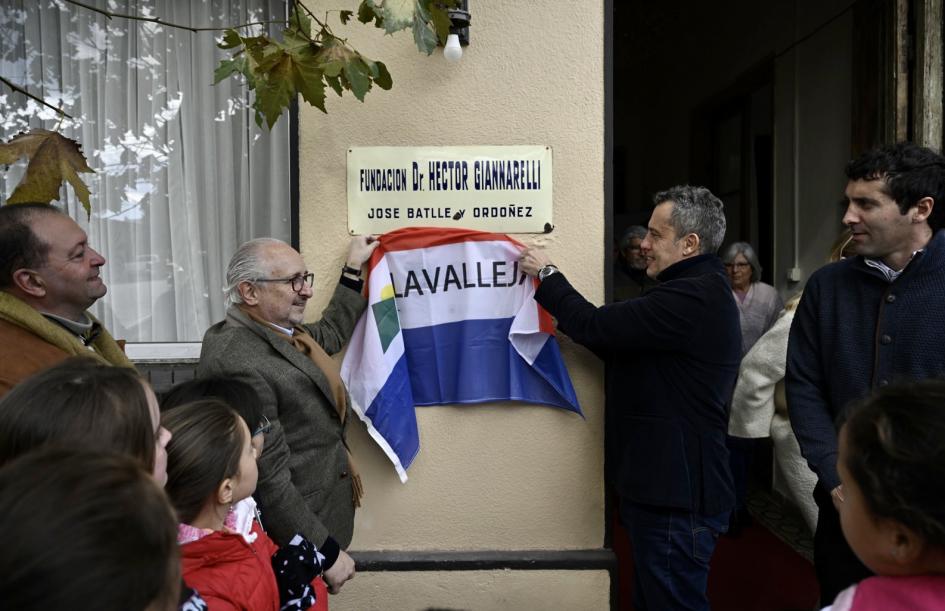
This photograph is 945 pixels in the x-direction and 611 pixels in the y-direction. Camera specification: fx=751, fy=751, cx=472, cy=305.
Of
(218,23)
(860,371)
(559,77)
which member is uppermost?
(218,23)

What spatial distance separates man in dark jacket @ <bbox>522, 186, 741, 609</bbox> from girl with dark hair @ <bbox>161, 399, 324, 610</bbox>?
131cm

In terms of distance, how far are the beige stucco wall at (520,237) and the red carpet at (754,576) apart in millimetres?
762

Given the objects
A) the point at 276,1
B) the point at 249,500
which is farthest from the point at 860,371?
the point at 276,1

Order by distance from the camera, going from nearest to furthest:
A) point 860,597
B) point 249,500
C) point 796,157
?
point 860,597, point 249,500, point 796,157

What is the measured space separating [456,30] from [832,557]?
226cm

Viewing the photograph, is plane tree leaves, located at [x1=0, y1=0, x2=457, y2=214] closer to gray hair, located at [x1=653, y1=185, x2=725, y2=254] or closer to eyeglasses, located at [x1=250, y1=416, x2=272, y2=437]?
eyeglasses, located at [x1=250, y1=416, x2=272, y2=437]

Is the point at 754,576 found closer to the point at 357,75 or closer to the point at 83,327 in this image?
the point at 357,75

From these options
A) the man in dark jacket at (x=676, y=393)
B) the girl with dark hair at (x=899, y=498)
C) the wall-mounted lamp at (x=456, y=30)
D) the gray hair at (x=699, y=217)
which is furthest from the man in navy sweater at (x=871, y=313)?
the wall-mounted lamp at (x=456, y=30)

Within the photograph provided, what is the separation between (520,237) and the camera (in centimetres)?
303

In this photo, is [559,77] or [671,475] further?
[559,77]

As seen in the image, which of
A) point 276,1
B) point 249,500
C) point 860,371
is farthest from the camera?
point 276,1

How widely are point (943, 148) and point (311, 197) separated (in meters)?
2.98

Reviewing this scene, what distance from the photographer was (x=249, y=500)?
76.8 inches

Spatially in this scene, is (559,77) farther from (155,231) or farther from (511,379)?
(155,231)
